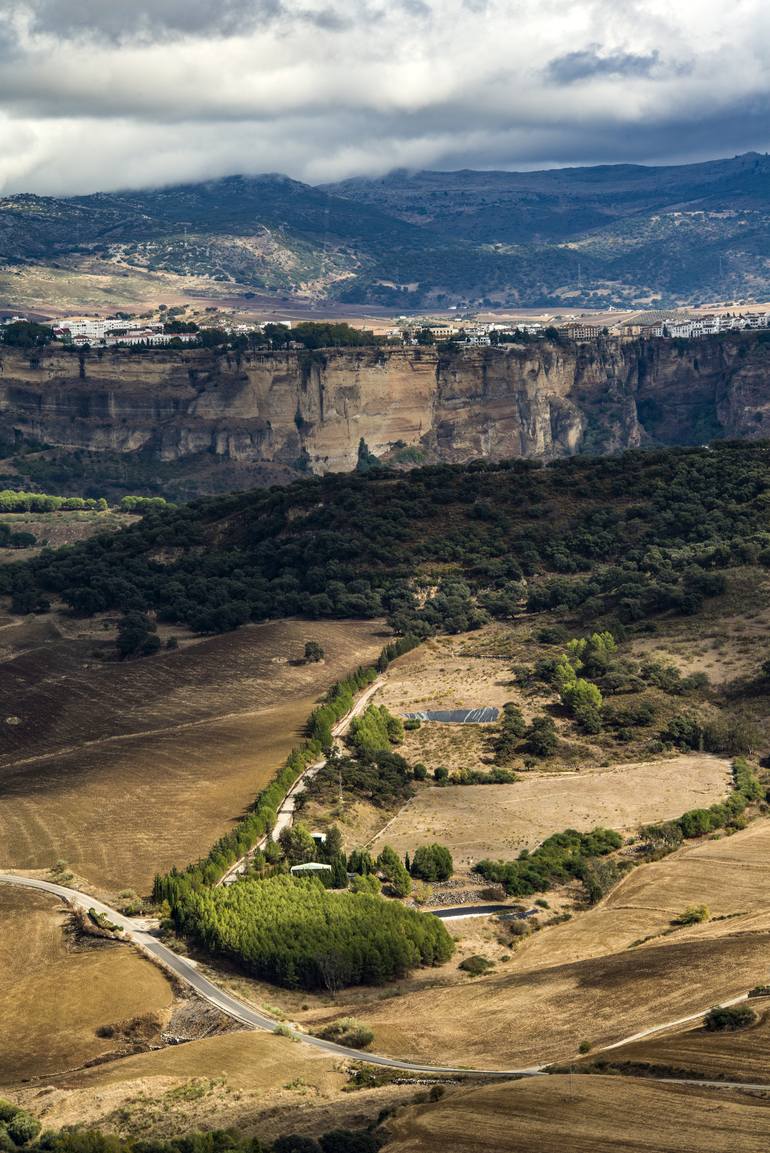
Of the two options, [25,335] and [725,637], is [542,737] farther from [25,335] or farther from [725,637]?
[25,335]

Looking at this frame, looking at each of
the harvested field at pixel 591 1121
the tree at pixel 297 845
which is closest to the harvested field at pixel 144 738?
the tree at pixel 297 845

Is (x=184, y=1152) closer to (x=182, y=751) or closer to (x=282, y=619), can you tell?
(x=182, y=751)

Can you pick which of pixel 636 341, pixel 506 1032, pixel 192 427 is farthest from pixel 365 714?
pixel 636 341

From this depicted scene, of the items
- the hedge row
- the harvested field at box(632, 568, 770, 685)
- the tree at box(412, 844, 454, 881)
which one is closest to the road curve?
the hedge row

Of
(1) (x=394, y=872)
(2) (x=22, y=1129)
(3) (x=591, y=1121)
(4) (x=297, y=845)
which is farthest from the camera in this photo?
(4) (x=297, y=845)

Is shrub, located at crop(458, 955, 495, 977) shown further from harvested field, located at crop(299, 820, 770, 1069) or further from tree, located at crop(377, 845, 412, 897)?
tree, located at crop(377, 845, 412, 897)

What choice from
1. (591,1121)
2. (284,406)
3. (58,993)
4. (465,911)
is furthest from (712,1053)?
(284,406)
